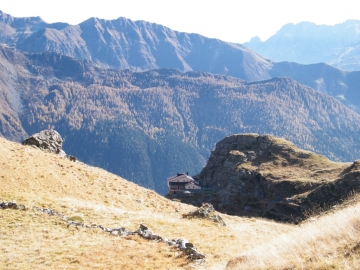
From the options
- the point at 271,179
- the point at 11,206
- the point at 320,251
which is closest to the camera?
the point at 320,251

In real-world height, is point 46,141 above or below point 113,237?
below

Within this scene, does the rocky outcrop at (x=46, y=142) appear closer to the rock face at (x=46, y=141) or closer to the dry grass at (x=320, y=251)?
the rock face at (x=46, y=141)

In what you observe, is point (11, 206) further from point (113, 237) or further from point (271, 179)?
point (271, 179)

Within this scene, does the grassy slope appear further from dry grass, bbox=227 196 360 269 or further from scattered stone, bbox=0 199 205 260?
dry grass, bbox=227 196 360 269

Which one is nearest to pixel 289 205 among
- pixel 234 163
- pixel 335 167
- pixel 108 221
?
pixel 335 167

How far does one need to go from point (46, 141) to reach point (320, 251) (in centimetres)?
6030

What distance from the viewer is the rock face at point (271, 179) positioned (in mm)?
97125

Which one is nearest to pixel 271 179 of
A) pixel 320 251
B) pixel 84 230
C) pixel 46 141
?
pixel 46 141

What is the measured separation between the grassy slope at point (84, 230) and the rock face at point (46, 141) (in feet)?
38.5

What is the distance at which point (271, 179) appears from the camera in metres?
126

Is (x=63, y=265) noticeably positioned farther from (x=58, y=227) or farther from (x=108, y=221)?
(x=108, y=221)

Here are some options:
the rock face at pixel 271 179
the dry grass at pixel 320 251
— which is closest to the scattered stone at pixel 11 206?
the dry grass at pixel 320 251

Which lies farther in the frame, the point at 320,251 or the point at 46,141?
the point at 46,141

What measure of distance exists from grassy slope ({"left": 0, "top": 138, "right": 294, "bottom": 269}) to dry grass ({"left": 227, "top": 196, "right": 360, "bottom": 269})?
4003 millimetres
